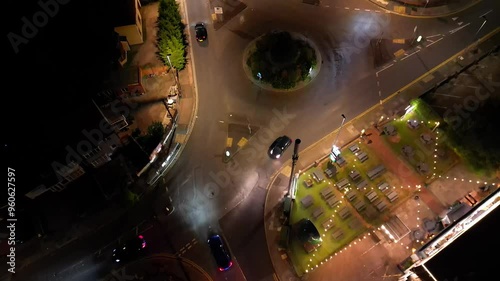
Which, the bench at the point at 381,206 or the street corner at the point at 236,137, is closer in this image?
the bench at the point at 381,206

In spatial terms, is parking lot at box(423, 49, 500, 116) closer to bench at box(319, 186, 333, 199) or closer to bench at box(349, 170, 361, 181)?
bench at box(349, 170, 361, 181)

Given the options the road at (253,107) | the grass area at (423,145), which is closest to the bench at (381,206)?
the grass area at (423,145)

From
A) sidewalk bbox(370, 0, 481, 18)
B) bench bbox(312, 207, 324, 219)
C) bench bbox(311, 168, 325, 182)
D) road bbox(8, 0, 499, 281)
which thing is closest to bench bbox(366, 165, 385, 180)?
bench bbox(311, 168, 325, 182)

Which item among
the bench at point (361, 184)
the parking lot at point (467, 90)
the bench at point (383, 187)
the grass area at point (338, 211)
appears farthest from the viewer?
the parking lot at point (467, 90)

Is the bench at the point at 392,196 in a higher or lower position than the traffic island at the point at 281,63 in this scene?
lower

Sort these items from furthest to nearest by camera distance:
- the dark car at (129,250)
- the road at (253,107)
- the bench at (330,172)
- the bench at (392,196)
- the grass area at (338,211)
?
the bench at (330,172) → the bench at (392,196) → the road at (253,107) → the grass area at (338,211) → the dark car at (129,250)

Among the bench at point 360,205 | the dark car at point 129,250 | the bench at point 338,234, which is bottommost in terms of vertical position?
the bench at point 338,234

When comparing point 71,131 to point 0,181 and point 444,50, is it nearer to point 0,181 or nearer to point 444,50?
point 0,181

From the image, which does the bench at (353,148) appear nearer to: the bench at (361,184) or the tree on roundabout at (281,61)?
the bench at (361,184)
